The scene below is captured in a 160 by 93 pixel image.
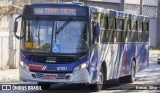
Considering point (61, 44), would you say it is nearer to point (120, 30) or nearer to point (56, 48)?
point (56, 48)

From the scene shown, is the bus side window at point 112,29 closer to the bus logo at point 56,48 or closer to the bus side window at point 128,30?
the bus side window at point 128,30

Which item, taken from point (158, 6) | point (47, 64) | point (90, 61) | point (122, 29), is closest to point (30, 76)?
point (47, 64)

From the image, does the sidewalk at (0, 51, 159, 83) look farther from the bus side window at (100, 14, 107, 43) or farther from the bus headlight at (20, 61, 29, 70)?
the bus side window at (100, 14, 107, 43)

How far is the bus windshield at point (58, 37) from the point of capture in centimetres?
1603

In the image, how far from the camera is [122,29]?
66.0ft

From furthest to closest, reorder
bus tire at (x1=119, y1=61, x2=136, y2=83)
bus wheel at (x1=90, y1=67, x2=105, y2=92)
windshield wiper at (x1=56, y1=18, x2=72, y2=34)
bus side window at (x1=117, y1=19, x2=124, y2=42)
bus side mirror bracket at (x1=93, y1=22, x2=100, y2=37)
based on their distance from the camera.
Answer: bus tire at (x1=119, y1=61, x2=136, y2=83)
bus side window at (x1=117, y1=19, x2=124, y2=42)
bus wheel at (x1=90, y1=67, x2=105, y2=92)
bus side mirror bracket at (x1=93, y1=22, x2=100, y2=37)
windshield wiper at (x1=56, y1=18, x2=72, y2=34)

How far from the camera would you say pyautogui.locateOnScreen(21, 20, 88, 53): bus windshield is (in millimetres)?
16031

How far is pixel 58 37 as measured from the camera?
16094 mm

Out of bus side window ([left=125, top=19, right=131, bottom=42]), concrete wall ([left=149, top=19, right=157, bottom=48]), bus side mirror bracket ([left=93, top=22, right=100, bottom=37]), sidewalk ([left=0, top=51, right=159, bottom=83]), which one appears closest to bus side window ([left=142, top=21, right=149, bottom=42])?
bus side window ([left=125, top=19, right=131, bottom=42])

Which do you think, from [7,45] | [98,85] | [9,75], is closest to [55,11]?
[98,85]

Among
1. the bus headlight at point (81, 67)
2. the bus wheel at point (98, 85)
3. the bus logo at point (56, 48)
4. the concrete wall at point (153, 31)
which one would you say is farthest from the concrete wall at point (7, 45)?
the concrete wall at point (153, 31)

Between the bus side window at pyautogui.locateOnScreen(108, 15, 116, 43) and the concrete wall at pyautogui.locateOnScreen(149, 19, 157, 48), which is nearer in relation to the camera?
the bus side window at pyautogui.locateOnScreen(108, 15, 116, 43)

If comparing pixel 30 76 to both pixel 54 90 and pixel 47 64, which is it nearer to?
pixel 47 64

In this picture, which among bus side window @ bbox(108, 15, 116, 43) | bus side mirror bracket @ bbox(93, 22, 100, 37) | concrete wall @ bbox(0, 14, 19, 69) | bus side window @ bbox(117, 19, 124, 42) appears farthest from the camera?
concrete wall @ bbox(0, 14, 19, 69)
